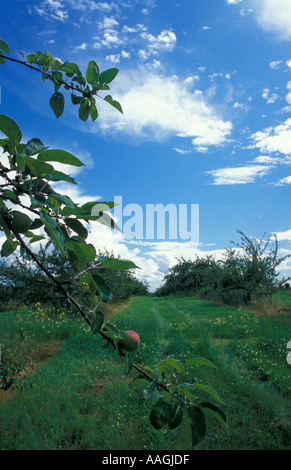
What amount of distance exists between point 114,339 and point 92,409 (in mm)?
3148

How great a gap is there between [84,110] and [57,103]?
109 millimetres

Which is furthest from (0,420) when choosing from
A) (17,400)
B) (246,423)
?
(246,423)

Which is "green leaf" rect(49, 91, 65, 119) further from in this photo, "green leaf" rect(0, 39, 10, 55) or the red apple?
the red apple

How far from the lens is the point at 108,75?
1.02 meters

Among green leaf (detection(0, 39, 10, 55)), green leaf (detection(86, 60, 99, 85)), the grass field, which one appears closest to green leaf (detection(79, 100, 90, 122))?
green leaf (detection(86, 60, 99, 85))

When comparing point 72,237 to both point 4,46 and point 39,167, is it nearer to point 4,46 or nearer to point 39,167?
point 39,167

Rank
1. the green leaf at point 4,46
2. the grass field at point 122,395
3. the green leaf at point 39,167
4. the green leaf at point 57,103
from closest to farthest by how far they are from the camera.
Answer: the green leaf at point 39,167
the green leaf at point 4,46
the green leaf at point 57,103
the grass field at point 122,395

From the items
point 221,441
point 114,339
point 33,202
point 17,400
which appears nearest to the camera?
point 33,202

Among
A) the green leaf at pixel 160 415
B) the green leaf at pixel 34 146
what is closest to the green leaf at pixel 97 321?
the green leaf at pixel 160 415

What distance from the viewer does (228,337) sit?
23.6 ft

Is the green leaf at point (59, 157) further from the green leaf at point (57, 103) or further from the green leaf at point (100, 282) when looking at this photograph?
the green leaf at point (57, 103)

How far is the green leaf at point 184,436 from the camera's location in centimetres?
81

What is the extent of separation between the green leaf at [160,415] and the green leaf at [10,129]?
745 millimetres
